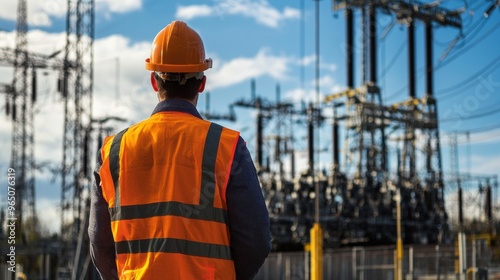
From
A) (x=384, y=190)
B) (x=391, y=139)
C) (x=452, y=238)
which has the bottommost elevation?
(x=452, y=238)

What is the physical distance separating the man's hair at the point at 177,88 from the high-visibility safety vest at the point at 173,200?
0.12 meters

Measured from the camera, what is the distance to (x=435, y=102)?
2970cm

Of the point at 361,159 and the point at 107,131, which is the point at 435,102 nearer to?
the point at 361,159

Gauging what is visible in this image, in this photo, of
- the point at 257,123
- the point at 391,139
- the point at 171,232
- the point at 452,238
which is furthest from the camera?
the point at 257,123

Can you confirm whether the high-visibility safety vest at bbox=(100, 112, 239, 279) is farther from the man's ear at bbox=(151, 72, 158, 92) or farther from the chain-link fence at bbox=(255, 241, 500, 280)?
the chain-link fence at bbox=(255, 241, 500, 280)

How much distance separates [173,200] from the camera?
220 centimetres

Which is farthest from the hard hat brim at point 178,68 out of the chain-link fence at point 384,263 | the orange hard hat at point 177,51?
the chain-link fence at point 384,263

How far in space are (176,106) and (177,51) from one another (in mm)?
165

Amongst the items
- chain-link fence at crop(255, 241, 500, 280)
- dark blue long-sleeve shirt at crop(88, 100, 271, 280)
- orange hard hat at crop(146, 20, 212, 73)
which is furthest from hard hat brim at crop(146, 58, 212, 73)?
chain-link fence at crop(255, 241, 500, 280)

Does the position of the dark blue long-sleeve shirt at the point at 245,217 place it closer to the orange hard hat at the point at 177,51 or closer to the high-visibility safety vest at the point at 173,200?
the high-visibility safety vest at the point at 173,200

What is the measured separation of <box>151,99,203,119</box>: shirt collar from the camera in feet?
7.76

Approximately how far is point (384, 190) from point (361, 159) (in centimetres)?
151

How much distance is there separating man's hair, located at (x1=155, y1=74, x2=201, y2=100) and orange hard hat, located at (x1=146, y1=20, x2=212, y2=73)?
0.15ft

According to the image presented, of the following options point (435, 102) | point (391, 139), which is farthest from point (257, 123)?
point (435, 102)
